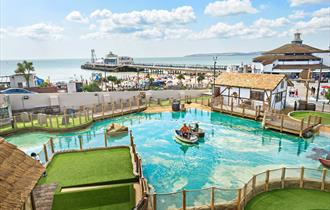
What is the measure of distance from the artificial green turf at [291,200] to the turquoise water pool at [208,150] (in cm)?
275

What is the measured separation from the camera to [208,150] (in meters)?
18.9

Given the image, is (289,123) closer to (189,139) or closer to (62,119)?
(189,139)

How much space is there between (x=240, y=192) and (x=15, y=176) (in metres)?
8.07

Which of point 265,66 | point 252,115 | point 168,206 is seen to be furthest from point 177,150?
point 265,66

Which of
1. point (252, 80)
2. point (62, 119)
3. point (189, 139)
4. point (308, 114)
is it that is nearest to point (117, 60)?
point (252, 80)

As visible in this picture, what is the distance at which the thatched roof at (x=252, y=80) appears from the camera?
84.8ft

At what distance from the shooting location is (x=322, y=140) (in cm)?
2008

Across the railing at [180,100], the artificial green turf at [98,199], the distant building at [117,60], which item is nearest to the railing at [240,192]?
the artificial green turf at [98,199]

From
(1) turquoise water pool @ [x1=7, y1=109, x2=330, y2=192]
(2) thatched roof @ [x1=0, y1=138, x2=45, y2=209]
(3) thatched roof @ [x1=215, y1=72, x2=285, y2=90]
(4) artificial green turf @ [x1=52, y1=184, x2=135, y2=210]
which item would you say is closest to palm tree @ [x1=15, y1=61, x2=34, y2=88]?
(1) turquoise water pool @ [x1=7, y1=109, x2=330, y2=192]

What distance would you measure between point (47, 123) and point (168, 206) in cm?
1750

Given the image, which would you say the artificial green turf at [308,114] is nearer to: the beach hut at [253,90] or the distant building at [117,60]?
the beach hut at [253,90]

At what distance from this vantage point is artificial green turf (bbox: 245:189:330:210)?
10.3 metres

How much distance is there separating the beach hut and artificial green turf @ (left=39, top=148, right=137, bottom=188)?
16.9m

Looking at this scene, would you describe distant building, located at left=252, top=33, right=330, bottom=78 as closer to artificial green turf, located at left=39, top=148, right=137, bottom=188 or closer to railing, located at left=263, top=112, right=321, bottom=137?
railing, located at left=263, top=112, right=321, bottom=137
